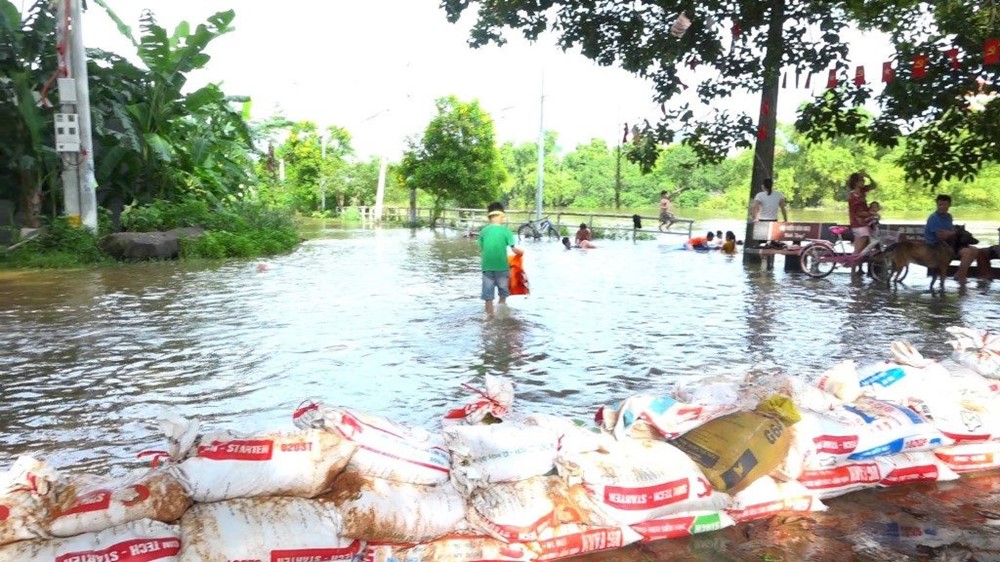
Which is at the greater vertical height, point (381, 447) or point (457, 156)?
point (457, 156)

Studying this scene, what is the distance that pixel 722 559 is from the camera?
3012 millimetres

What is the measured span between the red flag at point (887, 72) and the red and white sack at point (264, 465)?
10.6 meters

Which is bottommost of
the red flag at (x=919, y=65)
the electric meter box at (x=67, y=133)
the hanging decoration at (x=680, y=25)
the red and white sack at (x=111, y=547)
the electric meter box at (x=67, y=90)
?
the red and white sack at (x=111, y=547)

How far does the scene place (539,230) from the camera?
23.0m

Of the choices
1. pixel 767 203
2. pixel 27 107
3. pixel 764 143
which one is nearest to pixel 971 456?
pixel 767 203

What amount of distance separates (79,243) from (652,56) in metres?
9.63

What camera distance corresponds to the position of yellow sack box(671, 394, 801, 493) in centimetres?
335

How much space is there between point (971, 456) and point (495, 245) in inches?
200

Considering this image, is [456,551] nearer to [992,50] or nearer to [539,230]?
[992,50]

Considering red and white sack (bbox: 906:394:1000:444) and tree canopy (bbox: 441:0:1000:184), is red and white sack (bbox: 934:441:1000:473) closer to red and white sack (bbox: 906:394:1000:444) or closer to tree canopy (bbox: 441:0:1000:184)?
red and white sack (bbox: 906:394:1000:444)

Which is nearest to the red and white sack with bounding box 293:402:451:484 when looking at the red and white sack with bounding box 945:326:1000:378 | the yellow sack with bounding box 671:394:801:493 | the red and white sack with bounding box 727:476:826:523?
the yellow sack with bounding box 671:394:801:493

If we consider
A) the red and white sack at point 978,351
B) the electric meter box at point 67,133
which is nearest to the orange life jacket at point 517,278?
the red and white sack at point 978,351

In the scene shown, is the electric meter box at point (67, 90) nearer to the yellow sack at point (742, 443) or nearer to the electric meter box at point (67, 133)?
the electric meter box at point (67, 133)

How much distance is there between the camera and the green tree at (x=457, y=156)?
2797 centimetres
